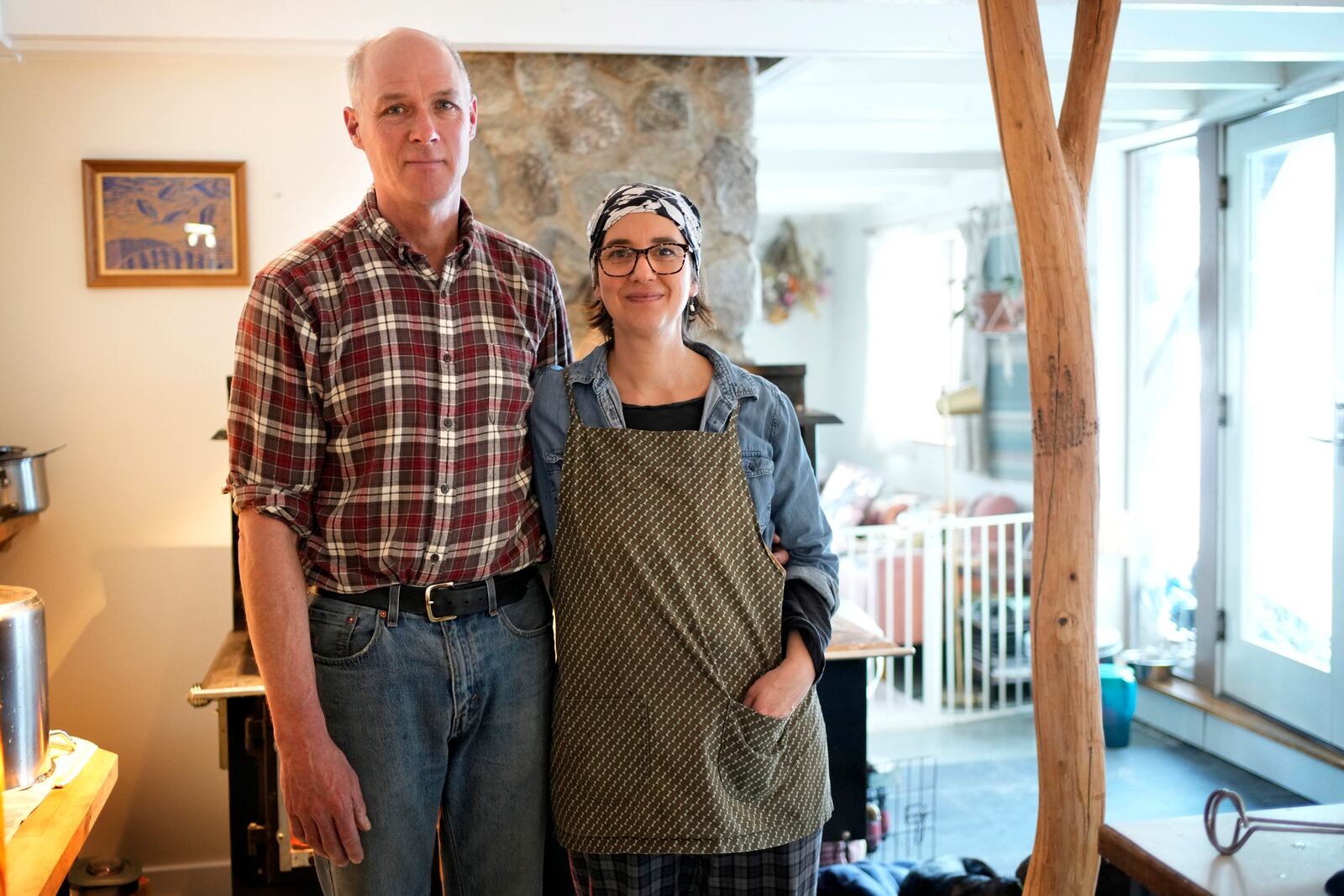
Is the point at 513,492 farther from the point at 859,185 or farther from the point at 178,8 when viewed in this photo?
the point at 859,185

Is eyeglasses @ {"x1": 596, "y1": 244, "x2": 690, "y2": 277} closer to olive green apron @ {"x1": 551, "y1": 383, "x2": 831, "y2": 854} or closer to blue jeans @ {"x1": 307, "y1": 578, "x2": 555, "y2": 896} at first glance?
olive green apron @ {"x1": 551, "y1": 383, "x2": 831, "y2": 854}

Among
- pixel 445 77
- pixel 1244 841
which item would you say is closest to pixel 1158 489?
pixel 1244 841

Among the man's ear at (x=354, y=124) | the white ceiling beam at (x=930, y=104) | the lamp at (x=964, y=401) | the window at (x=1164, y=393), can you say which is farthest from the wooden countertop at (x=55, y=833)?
the lamp at (x=964, y=401)

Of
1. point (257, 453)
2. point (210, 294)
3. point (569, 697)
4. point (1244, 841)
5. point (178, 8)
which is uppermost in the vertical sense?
point (178, 8)

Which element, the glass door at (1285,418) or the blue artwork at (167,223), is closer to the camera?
the blue artwork at (167,223)

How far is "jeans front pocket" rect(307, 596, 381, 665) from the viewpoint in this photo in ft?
4.60

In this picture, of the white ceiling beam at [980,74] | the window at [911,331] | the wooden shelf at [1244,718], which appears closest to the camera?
the white ceiling beam at [980,74]

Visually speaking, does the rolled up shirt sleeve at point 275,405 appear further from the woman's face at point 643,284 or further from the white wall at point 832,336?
the white wall at point 832,336

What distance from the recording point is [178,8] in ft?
8.60

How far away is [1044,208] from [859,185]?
5127 mm

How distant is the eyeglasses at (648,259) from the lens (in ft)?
4.97

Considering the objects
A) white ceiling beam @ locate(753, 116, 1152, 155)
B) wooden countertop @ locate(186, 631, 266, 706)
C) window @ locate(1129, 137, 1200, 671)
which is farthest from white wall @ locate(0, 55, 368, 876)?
window @ locate(1129, 137, 1200, 671)

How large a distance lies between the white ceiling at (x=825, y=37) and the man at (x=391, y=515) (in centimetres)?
135

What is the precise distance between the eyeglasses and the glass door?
10.4 ft
